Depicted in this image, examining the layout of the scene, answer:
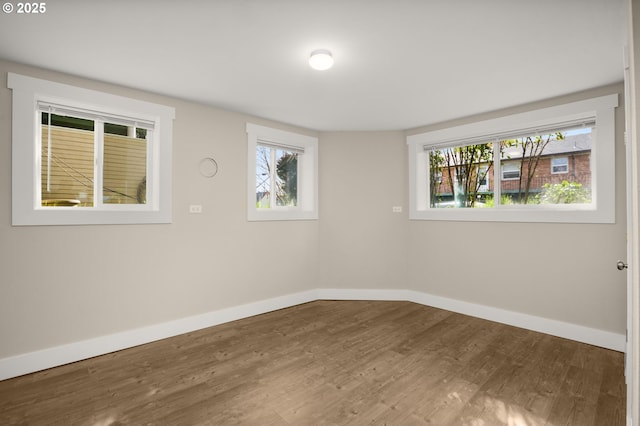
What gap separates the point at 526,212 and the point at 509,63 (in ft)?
5.53

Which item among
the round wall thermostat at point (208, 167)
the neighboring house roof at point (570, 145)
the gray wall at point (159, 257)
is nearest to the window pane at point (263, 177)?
the gray wall at point (159, 257)

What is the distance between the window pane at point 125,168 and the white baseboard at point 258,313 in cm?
129

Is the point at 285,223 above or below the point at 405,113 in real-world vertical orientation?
below

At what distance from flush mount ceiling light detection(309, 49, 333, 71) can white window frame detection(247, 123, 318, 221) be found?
1705mm

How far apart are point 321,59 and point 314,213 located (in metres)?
2.55

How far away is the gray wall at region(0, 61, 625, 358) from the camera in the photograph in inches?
102

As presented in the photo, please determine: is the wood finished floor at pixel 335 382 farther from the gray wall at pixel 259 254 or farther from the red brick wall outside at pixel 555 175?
the red brick wall outside at pixel 555 175

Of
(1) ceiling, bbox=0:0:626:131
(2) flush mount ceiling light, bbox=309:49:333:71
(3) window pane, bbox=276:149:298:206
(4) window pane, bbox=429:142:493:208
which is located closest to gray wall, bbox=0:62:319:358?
(3) window pane, bbox=276:149:298:206

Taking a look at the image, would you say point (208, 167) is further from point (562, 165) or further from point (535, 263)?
point (562, 165)

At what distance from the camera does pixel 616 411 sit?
6.54ft

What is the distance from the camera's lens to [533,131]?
3.51 metres

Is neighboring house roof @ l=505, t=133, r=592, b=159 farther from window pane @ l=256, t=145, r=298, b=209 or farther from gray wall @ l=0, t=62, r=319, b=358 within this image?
window pane @ l=256, t=145, r=298, b=209

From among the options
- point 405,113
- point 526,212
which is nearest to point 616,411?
point 526,212

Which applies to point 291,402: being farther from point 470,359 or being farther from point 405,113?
point 405,113
